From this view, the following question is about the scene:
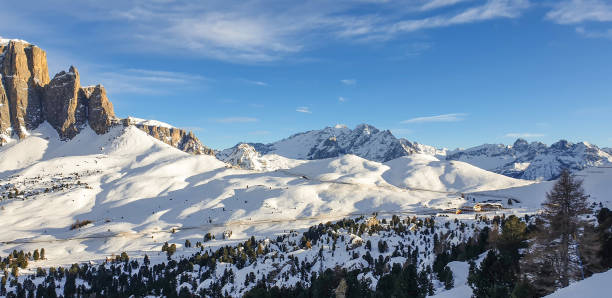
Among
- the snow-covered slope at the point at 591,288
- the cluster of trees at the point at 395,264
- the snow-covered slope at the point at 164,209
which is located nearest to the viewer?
the snow-covered slope at the point at 591,288

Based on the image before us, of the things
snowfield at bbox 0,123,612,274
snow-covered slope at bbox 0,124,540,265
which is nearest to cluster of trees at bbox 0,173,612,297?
snowfield at bbox 0,123,612,274

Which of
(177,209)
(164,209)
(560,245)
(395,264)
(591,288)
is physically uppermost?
(591,288)

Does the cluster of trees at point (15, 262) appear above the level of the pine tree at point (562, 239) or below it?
below

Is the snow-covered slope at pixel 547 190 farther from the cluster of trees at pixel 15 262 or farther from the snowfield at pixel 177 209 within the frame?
the cluster of trees at pixel 15 262

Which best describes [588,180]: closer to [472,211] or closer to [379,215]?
[472,211]

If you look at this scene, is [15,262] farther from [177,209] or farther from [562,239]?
[562,239]

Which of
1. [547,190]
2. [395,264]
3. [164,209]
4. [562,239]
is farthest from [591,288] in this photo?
[547,190]

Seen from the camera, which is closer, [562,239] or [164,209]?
[562,239]

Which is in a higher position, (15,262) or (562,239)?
(562,239)

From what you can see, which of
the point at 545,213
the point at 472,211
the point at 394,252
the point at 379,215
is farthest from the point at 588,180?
the point at 545,213

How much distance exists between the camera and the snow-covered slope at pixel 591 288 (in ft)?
56.8

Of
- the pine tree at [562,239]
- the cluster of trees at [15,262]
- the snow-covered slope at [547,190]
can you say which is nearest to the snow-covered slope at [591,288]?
the pine tree at [562,239]

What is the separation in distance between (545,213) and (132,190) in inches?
7545

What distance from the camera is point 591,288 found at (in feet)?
59.2
